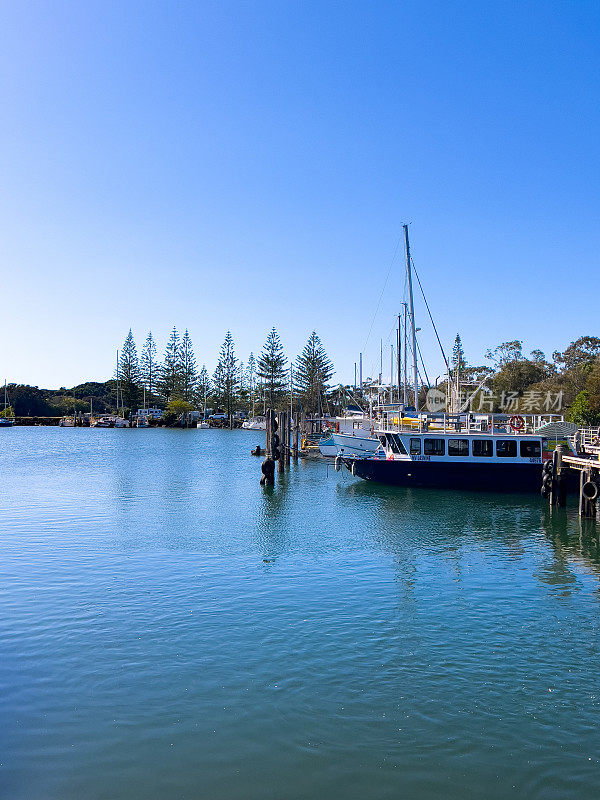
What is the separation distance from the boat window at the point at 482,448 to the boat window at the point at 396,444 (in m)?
4.16

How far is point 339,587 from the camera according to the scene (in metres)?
17.1

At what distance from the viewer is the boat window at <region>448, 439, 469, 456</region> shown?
37344 mm

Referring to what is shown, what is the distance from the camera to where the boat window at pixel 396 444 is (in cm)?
3812

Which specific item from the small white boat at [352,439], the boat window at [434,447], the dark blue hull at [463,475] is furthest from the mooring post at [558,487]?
the small white boat at [352,439]

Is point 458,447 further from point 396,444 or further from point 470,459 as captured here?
point 396,444

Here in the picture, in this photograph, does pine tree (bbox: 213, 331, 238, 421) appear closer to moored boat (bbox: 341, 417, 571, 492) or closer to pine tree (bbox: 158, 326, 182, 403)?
pine tree (bbox: 158, 326, 182, 403)

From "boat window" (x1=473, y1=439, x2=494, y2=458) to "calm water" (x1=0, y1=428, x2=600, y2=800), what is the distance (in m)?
11.6

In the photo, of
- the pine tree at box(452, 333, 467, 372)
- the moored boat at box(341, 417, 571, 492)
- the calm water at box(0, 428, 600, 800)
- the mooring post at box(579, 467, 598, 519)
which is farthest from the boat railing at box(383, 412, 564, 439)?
the pine tree at box(452, 333, 467, 372)

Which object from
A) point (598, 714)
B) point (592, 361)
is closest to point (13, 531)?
point (598, 714)

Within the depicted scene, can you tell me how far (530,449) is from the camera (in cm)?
3694

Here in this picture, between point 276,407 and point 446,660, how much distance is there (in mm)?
117693

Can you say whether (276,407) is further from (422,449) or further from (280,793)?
(280,793)

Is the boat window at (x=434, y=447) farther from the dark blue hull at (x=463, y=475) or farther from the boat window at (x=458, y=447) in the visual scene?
the dark blue hull at (x=463, y=475)

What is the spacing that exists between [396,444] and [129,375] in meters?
105
